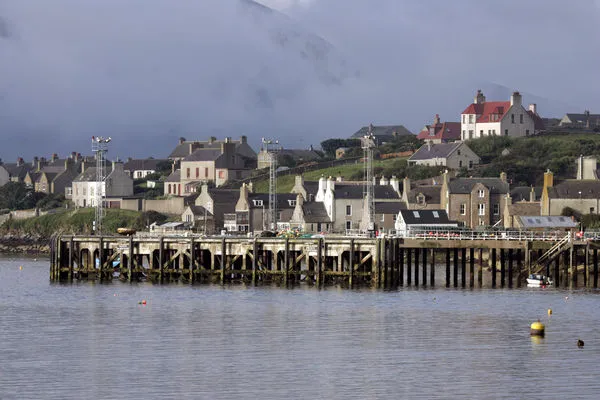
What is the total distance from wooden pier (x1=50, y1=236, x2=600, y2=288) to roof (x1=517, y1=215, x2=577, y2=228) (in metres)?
13.3

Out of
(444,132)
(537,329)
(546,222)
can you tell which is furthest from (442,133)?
(537,329)

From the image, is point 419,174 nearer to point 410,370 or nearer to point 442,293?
point 442,293

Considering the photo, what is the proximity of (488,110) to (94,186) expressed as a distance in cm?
4887

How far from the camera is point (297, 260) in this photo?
8500 centimetres

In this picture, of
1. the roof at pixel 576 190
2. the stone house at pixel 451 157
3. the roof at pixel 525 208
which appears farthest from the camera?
the stone house at pixel 451 157

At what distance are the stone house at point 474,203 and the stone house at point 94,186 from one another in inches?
2216

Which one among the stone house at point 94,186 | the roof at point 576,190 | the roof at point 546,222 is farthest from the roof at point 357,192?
the stone house at point 94,186

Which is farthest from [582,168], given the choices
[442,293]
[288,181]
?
[442,293]

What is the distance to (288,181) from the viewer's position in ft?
545

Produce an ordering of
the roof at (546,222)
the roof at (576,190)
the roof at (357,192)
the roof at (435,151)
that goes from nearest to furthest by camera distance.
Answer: the roof at (546,222), the roof at (576,190), the roof at (357,192), the roof at (435,151)

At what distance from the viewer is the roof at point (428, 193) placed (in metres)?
127

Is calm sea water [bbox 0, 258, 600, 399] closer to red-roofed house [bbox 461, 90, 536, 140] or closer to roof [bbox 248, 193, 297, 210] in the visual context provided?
roof [bbox 248, 193, 297, 210]

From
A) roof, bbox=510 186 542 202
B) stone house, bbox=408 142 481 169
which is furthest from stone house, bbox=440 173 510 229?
stone house, bbox=408 142 481 169

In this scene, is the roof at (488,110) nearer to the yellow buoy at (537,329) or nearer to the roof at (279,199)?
the roof at (279,199)
